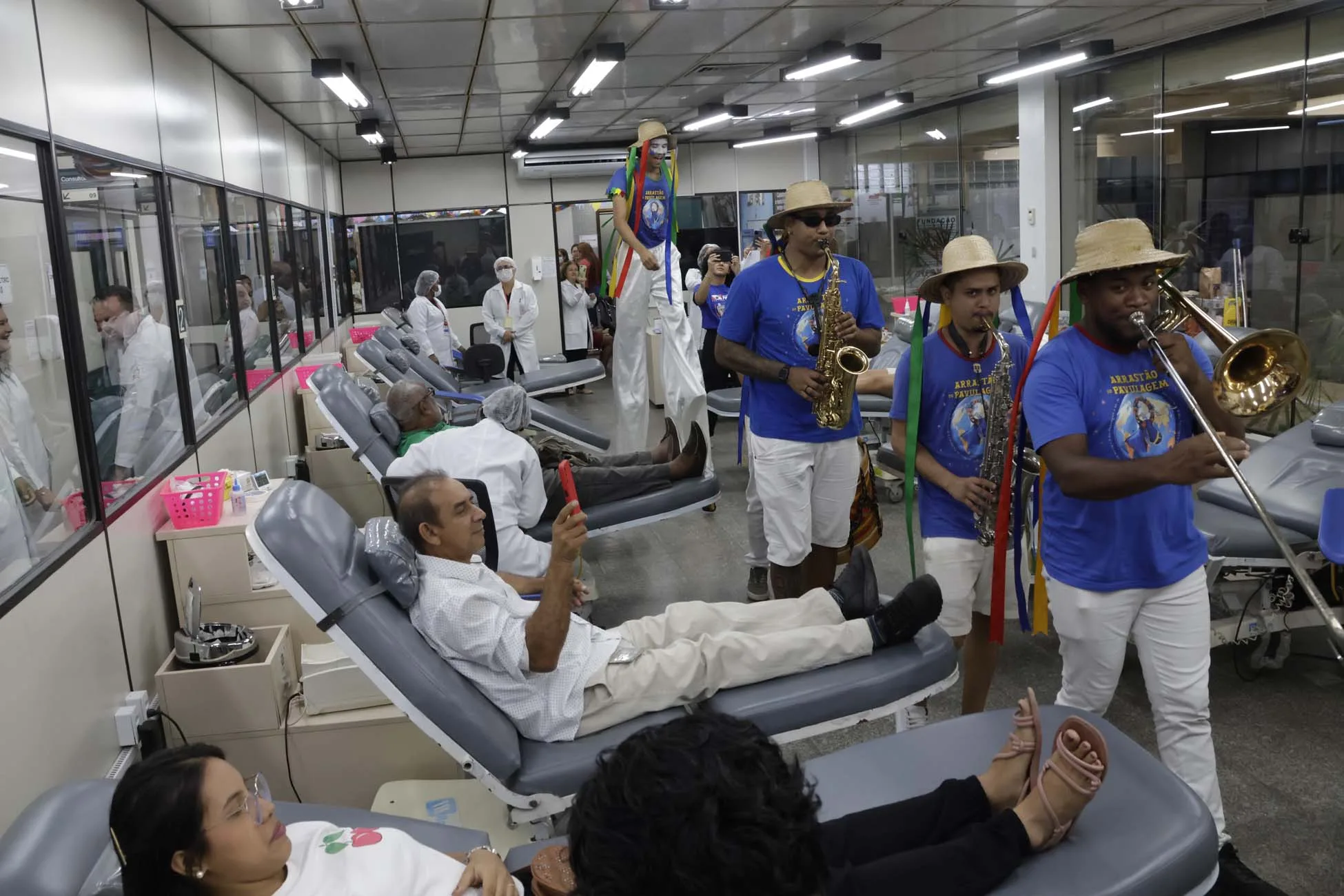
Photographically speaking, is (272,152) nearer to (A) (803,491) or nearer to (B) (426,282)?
(B) (426,282)

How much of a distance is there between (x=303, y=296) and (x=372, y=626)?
8136 millimetres

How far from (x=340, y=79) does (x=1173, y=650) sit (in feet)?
20.0

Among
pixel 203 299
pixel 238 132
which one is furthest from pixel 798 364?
pixel 238 132

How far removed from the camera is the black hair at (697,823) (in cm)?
103

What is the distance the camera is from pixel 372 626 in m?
2.50

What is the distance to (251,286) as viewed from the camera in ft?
22.9

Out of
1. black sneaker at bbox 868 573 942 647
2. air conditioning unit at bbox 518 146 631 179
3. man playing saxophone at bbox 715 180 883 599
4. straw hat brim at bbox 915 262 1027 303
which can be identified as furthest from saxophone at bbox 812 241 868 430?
air conditioning unit at bbox 518 146 631 179

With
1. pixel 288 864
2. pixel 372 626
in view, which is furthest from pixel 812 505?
pixel 288 864

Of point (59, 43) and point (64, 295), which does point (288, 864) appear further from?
point (59, 43)

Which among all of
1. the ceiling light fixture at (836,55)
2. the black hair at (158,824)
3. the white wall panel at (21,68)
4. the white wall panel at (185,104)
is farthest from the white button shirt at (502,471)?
the ceiling light fixture at (836,55)

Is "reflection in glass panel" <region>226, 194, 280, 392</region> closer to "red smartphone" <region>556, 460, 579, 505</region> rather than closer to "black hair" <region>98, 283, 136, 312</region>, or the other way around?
"black hair" <region>98, 283, 136, 312</region>

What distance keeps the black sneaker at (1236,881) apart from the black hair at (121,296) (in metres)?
3.89

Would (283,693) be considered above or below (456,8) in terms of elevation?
below

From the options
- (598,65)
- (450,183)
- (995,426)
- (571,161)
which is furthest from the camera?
(450,183)
